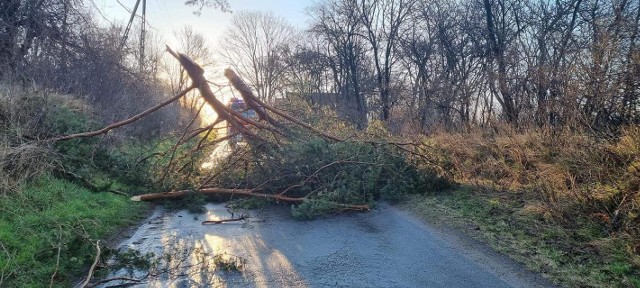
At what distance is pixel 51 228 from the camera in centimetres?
595

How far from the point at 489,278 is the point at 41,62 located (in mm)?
13601

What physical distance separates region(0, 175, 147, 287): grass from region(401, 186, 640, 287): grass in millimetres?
5250

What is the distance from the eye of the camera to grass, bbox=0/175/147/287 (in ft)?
15.8

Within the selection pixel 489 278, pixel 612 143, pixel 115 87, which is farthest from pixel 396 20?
pixel 489 278

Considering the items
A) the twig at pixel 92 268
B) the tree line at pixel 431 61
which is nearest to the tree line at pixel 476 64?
the tree line at pixel 431 61

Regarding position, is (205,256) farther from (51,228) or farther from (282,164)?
(282,164)

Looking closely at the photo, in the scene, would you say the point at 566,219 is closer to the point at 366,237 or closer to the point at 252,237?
the point at 366,237

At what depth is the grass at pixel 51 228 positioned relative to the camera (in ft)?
15.8

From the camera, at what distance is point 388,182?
31.6 feet

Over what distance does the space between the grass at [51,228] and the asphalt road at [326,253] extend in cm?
53

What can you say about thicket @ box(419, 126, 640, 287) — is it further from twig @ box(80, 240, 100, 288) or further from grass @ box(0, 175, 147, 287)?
grass @ box(0, 175, 147, 287)

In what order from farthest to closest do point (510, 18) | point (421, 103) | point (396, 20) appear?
point (396, 20) < point (421, 103) < point (510, 18)

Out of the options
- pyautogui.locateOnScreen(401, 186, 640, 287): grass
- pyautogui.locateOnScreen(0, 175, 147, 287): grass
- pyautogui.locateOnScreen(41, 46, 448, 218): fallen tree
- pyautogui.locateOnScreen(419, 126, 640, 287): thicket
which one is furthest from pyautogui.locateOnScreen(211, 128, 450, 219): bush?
pyautogui.locateOnScreen(0, 175, 147, 287): grass

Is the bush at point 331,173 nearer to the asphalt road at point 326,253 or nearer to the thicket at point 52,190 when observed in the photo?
A: the asphalt road at point 326,253
